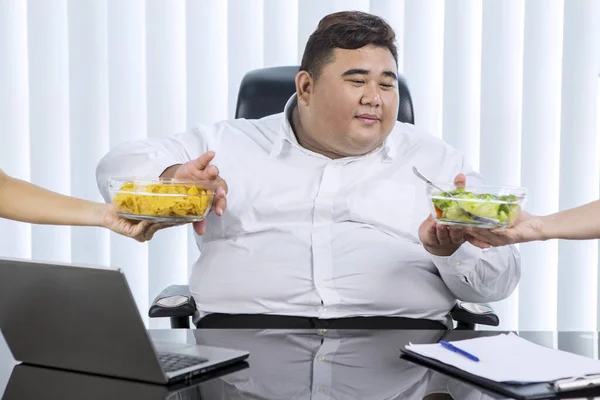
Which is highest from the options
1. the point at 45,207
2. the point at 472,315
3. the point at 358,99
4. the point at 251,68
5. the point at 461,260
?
the point at 251,68

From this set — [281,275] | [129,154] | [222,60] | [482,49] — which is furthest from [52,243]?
[482,49]

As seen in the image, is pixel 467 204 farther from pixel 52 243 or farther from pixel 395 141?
pixel 52 243

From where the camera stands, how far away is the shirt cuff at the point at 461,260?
5.80 feet

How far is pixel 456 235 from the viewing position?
163 centimetres

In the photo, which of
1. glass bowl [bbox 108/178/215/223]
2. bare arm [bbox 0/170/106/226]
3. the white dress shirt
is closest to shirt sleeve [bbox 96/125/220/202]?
the white dress shirt

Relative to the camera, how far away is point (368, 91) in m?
1.99

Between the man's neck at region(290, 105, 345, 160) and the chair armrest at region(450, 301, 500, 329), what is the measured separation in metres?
0.51

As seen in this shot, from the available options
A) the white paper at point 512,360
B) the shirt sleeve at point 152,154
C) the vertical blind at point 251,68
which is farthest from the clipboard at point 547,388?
the vertical blind at point 251,68

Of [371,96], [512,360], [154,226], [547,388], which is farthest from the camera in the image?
[371,96]

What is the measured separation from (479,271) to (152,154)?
2.68 feet

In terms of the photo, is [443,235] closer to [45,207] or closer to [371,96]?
[371,96]

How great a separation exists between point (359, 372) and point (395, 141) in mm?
1073

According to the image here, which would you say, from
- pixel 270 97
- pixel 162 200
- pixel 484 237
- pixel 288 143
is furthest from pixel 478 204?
pixel 270 97

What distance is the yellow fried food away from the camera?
55.8 inches
